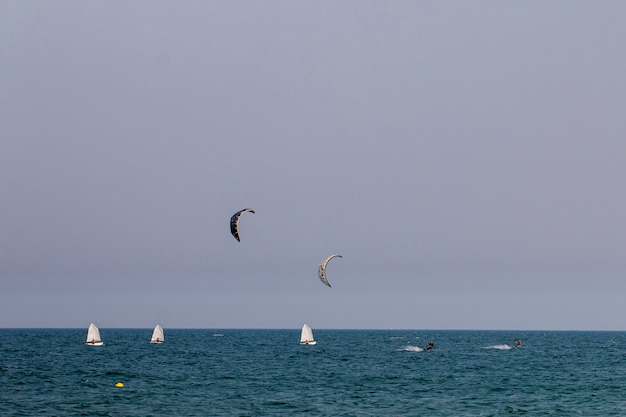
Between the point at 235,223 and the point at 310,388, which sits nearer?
the point at 235,223

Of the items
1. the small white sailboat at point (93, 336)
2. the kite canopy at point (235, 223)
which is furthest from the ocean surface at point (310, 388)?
the small white sailboat at point (93, 336)

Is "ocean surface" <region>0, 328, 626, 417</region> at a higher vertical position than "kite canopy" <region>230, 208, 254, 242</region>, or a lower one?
lower

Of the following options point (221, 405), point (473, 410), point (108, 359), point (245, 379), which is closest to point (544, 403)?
point (473, 410)

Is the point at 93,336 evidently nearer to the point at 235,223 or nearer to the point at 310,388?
the point at 310,388

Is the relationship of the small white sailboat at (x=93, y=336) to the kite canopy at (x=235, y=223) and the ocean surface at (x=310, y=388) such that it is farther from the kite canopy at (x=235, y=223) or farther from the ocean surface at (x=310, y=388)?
the kite canopy at (x=235, y=223)

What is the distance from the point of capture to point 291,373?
94750 mm

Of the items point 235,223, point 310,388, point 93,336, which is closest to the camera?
point 235,223

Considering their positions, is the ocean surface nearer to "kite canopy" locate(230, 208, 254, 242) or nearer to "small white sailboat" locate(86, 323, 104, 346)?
"kite canopy" locate(230, 208, 254, 242)

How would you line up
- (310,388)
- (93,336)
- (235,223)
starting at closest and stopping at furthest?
(235,223)
(310,388)
(93,336)

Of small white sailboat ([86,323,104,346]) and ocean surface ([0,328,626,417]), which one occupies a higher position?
small white sailboat ([86,323,104,346])

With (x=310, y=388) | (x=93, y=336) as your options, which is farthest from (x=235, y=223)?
(x=93, y=336)

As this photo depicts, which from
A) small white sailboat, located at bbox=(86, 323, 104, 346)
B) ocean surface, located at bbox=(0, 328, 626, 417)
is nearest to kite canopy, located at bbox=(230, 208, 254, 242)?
ocean surface, located at bbox=(0, 328, 626, 417)

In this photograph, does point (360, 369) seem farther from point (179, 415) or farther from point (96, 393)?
point (179, 415)

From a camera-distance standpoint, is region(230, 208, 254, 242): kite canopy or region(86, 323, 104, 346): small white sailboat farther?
region(86, 323, 104, 346): small white sailboat
